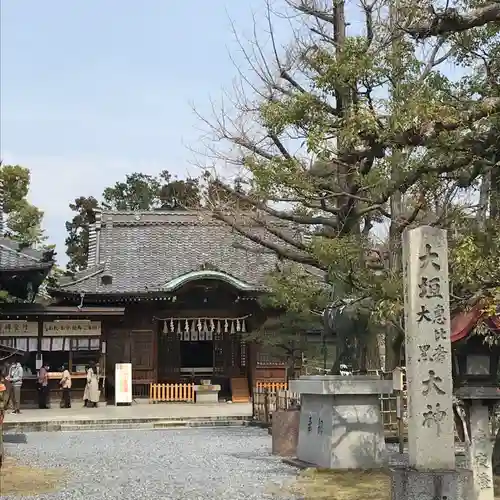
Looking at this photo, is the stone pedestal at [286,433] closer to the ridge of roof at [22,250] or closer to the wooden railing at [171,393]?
the wooden railing at [171,393]

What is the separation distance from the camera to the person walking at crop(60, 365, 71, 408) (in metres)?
21.9

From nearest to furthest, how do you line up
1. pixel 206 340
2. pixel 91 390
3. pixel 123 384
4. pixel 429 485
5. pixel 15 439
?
pixel 429 485 → pixel 15 439 → pixel 91 390 → pixel 123 384 → pixel 206 340

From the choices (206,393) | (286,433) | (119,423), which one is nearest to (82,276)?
(206,393)

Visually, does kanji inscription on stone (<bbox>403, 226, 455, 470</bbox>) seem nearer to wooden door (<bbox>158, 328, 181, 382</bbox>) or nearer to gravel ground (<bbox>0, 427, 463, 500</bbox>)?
gravel ground (<bbox>0, 427, 463, 500</bbox>)

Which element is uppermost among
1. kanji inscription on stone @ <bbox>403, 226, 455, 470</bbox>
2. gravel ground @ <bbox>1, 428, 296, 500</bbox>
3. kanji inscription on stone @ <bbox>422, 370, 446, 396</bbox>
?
kanji inscription on stone @ <bbox>403, 226, 455, 470</bbox>

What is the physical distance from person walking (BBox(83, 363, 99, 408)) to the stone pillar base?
1743cm

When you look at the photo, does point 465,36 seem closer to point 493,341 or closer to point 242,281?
point 493,341

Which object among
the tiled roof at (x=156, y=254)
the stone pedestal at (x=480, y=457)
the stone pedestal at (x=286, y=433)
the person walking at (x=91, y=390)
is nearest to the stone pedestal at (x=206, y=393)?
the person walking at (x=91, y=390)

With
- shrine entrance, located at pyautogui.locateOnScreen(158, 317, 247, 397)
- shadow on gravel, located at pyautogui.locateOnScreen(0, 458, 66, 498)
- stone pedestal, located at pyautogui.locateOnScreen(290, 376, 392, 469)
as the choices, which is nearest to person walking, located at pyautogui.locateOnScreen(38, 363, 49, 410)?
shrine entrance, located at pyautogui.locateOnScreen(158, 317, 247, 397)

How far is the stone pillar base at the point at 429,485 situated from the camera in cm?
566

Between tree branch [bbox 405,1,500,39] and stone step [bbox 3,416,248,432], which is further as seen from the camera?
stone step [bbox 3,416,248,432]

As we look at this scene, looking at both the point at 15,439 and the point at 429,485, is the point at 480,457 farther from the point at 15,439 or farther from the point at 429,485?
the point at 15,439

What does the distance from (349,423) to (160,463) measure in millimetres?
3217

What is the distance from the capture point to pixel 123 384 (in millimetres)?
22484
